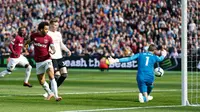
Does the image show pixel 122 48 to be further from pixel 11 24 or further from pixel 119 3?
pixel 11 24

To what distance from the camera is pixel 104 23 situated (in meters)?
47.0

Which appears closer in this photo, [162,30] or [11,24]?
[162,30]

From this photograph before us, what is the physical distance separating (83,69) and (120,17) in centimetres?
575

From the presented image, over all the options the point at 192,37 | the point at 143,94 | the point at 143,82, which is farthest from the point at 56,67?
the point at 192,37

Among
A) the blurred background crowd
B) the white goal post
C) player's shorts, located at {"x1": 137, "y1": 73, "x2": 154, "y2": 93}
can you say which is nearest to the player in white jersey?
player's shorts, located at {"x1": 137, "y1": 73, "x2": 154, "y2": 93}

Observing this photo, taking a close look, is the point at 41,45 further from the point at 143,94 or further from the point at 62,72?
the point at 143,94

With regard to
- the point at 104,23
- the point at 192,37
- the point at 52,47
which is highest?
the point at 52,47

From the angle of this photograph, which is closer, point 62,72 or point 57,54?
point 57,54

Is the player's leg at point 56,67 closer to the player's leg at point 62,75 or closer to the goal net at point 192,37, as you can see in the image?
the player's leg at point 62,75

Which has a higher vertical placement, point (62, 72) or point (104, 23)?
point (104, 23)

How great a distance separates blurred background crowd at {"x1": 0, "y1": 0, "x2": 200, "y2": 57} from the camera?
43.2 metres

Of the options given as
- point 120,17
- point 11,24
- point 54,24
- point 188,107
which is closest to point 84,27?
point 120,17

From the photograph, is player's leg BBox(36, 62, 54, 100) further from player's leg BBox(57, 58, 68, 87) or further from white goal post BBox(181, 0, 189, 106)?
white goal post BBox(181, 0, 189, 106)

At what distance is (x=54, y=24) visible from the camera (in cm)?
1870
